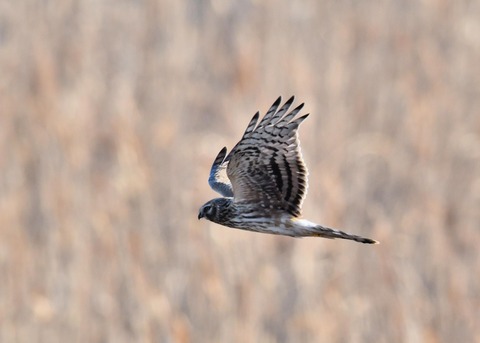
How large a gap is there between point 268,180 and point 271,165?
0.04 metres

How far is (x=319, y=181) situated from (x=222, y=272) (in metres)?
0.82

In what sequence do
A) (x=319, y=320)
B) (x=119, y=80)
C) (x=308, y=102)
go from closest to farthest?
(x=319, y=320) → (x=308, y=102) → (x=119, y=80)

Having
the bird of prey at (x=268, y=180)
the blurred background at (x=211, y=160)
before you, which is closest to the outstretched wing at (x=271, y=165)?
the bird of prey at (x=268, y=180)

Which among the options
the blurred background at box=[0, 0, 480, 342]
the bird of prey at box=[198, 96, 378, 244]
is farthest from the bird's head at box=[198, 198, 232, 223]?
the blurred background at box=[0, 0, 480, 342]

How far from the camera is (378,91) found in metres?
6.90

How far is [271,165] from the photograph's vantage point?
3326 mm

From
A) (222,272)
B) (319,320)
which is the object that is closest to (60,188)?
(222,272)

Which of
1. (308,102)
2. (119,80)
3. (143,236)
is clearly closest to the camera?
(143,236)

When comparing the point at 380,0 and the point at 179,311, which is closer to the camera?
the point at 179,311

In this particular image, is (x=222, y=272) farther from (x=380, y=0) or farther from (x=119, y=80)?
(x=380, y=0)

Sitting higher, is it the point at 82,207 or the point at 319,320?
the point at 82,207

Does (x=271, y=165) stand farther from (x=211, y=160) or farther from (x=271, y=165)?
(x=211, y=160)

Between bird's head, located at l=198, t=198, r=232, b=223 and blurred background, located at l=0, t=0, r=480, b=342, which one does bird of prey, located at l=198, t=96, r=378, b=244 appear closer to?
bird's head, located at l=198, t=198, r=232, b=223

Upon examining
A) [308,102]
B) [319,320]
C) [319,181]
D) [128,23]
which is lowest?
[319,320]
